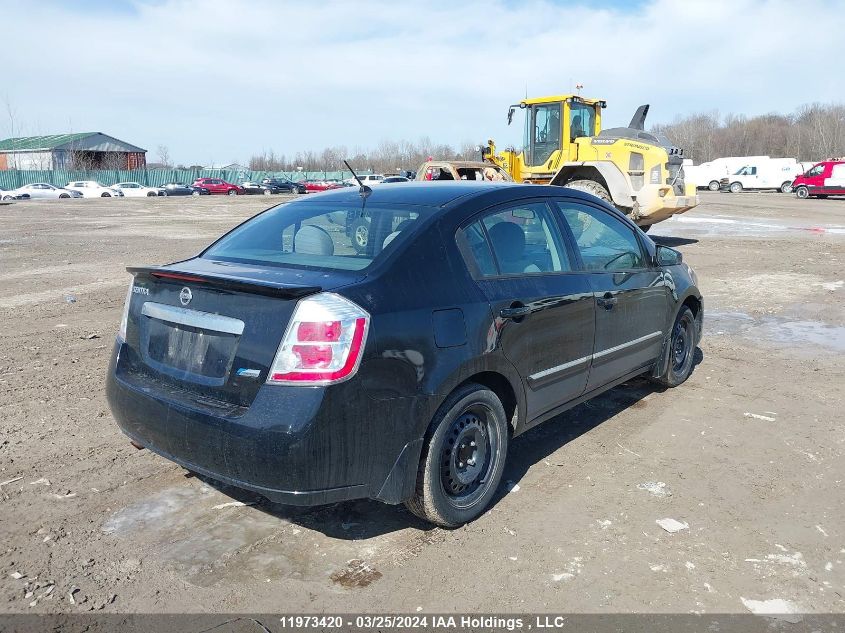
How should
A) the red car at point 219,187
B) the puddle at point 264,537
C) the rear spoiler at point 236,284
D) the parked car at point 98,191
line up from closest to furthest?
1. the rear spoiler at point 236,284
2. the puddle at point 264,537
3. the parked car at point 98,191
4. the red car at point 219,187

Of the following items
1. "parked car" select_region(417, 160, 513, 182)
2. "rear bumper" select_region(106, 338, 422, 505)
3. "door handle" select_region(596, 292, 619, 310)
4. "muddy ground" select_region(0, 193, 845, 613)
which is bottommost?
"muddy ground" select_region(0, 193, 845, 613)

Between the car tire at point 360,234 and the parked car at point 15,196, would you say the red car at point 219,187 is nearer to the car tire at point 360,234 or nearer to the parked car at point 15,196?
the parked car at point 15,196

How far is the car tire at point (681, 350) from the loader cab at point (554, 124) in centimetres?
1157

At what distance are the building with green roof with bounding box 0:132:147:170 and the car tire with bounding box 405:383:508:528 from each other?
3083 inches

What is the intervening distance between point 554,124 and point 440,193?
14.1 metres

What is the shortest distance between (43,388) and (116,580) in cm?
296

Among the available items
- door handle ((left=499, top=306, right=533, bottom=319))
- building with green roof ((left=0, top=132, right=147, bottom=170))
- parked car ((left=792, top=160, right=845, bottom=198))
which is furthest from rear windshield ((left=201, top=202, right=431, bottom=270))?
building with green roof ((left=0, top=132, right=147, bottom=170))

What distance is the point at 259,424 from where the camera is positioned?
2.91m

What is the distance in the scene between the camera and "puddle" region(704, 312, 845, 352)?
7250mm

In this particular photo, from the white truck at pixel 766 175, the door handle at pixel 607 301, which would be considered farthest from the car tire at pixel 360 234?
the white truck at pixel 766 175

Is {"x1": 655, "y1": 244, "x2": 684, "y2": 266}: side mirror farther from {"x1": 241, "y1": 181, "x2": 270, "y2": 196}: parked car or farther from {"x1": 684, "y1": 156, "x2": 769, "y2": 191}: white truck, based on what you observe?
{"x1": 241, "y1": 181, "x2": 270, "y2": 196}: parked car

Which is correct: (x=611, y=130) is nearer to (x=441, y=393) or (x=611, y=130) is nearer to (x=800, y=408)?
(x=800, y=408)

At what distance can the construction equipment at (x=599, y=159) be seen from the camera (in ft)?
50.5

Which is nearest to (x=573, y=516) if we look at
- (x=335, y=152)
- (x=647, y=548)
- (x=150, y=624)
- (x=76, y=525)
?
(x=647, y=548)
